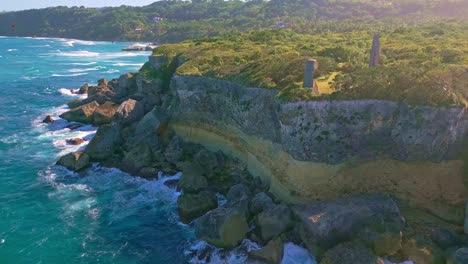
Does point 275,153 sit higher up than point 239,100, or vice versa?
point 239,100

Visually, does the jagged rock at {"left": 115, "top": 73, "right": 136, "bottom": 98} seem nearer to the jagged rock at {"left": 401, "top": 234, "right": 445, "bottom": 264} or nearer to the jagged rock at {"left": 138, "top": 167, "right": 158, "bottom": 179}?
the jagged rock at {"left": 138, "top": 167, "right": 158, "bottom": 179}

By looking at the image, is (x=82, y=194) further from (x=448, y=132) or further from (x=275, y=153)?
(x=448, y=132)

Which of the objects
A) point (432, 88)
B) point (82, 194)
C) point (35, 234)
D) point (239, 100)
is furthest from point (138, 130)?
point (432, 88)

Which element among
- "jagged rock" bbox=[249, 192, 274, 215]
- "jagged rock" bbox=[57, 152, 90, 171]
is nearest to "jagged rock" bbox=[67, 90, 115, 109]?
"jagged rock" bbox=[57, 152, 90, 171]

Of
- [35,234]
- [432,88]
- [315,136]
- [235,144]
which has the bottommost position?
[35,234]

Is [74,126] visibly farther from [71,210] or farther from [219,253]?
[219,253]

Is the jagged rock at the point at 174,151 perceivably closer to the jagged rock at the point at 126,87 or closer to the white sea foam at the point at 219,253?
the white sea foam at the point at 219,253
